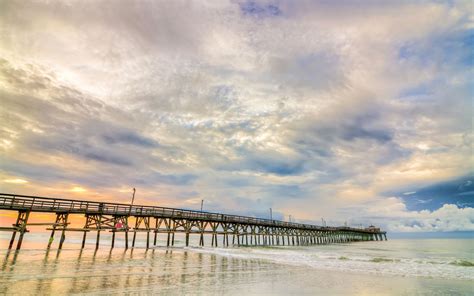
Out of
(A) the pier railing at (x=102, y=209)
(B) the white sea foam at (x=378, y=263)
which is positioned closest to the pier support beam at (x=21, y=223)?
(A) the pier railing at (x=102, y=209)

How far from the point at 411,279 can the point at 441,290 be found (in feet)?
8.94

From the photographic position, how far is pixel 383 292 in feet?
32.5

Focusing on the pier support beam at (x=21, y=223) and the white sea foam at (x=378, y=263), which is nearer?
the white sea foam at (x=378, y=263)

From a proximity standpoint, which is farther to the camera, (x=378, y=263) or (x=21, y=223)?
(x=21, y=223)

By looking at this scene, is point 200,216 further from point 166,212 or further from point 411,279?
point 411,279

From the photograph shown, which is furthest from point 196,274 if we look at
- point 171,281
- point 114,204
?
point 114,204

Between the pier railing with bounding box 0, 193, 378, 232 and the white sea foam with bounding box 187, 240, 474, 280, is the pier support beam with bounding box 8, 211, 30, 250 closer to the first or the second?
the pier railing with bounding box 0, 193, 378, 232

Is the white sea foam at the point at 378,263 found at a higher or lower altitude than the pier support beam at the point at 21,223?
lower

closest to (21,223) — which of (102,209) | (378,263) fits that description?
(102,209)

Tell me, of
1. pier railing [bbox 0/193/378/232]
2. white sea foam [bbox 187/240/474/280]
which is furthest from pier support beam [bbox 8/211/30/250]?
white sea foam [bbox 187/240/474/280]

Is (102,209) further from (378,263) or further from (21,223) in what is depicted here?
(378,263)

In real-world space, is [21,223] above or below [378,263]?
above

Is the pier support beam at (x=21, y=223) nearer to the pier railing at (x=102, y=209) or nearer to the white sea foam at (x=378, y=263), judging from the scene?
the pier railing at (x=102, y=209)

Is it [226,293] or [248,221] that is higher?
[248,221]
